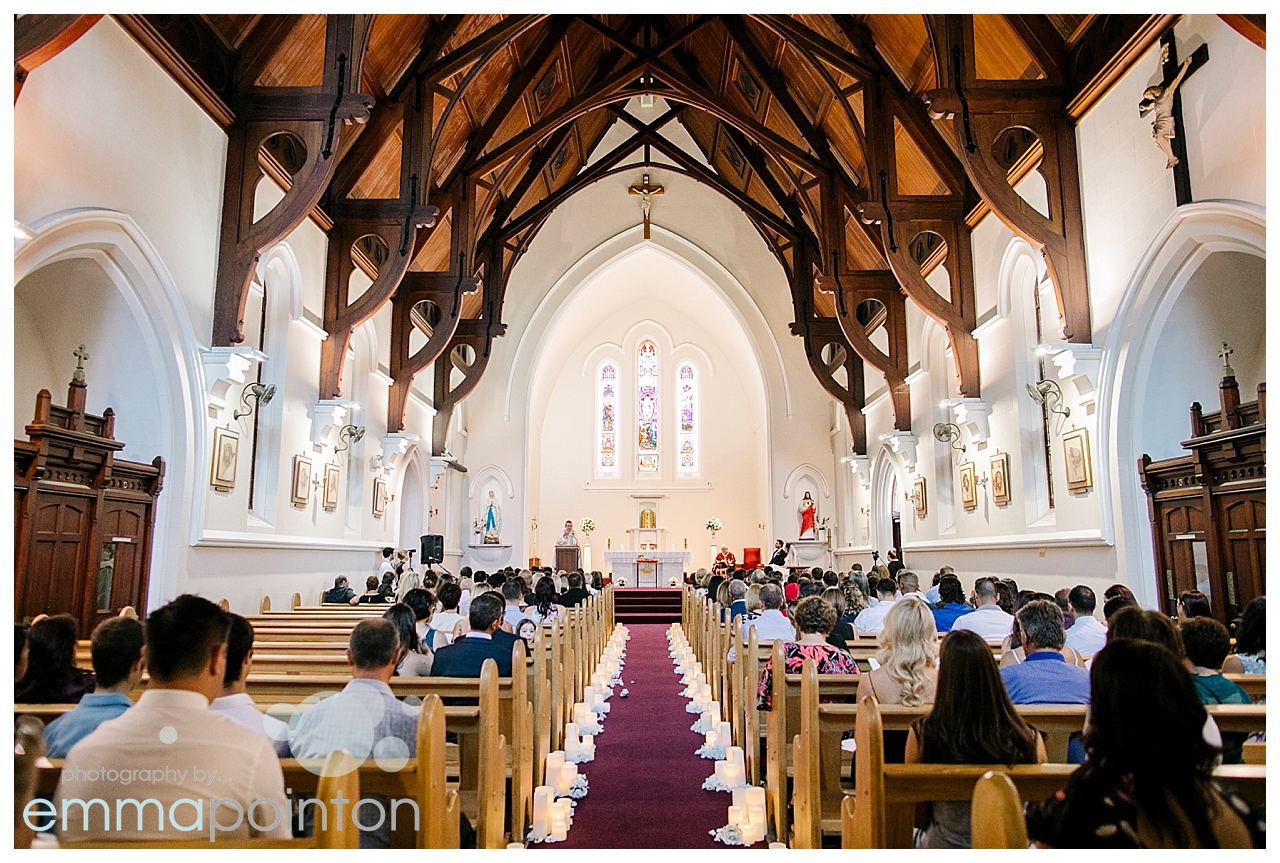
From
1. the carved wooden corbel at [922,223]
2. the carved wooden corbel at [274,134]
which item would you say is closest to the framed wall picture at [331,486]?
the carved wooden corbel at [274,134]

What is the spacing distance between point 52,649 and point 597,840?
7.13 ft

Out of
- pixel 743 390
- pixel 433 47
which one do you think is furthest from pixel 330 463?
pixel 743 390

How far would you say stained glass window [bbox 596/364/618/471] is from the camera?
826 inches

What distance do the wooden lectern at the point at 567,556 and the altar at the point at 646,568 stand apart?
2.68 ft

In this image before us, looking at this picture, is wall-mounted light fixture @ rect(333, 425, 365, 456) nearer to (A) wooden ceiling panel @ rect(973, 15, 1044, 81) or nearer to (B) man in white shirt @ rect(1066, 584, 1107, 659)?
(A) wooden ceiling panel @ rect(973, 15, 1044, 81)

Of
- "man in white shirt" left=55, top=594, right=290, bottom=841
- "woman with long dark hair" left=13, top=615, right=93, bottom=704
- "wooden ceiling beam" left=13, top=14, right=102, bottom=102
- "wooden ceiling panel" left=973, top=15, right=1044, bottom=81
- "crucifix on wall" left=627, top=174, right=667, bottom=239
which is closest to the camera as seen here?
"man in white shirt" left=55, top=594, right=290, bottom=841

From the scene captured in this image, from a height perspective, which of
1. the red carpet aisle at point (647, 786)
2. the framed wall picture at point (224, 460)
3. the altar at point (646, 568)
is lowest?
the red carpet aisle at point (647, 786)

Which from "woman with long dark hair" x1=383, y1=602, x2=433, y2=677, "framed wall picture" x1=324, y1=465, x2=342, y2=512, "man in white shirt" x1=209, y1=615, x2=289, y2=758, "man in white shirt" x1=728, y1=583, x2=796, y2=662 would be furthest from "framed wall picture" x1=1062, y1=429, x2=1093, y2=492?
"framed wall picture" x1=324, y1=465, x2=342, y2=512

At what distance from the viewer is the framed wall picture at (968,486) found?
1043 cm

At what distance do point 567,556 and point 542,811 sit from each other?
1383 cm

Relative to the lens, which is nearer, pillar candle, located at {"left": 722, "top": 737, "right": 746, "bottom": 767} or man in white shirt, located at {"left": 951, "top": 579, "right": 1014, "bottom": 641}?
pillar candle, located at {"left": 722, "top": 737, "right": 746, "bottom": 767}

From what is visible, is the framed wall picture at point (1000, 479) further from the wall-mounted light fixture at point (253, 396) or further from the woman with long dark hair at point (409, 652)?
the wall-mounted light fixture at point (253, 396)

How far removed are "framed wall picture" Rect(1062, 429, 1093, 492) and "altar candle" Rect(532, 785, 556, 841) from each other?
5.88 meters

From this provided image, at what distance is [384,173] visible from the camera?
11180 mm
